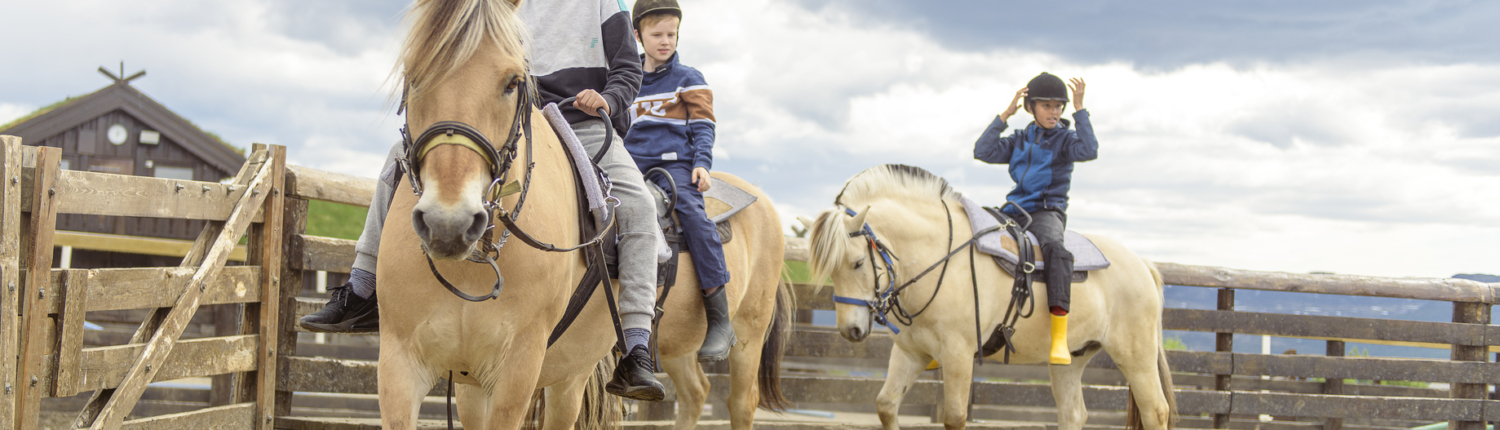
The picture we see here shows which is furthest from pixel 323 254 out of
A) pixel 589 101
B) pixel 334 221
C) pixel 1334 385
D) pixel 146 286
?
pixel 334 221

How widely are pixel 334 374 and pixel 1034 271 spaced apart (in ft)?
13.7

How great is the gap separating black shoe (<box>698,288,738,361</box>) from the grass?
49.9 feet

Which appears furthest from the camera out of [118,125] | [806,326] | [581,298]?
[118,125]

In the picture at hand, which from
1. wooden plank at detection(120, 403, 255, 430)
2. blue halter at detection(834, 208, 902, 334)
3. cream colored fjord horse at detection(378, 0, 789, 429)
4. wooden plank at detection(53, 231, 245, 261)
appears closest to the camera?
cream colored fjord horse at detection(378, 0, 789, 429)

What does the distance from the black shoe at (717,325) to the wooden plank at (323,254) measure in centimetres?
200

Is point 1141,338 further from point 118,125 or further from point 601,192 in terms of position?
point 118,125

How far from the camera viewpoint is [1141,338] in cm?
593

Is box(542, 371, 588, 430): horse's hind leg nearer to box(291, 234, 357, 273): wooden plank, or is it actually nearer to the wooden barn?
box(291, 234, 357, 273): wooden plank

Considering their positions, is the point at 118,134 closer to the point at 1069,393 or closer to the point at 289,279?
the point at 289,279

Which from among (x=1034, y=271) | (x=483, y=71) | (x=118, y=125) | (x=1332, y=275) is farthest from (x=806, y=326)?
(x=118, y=125)

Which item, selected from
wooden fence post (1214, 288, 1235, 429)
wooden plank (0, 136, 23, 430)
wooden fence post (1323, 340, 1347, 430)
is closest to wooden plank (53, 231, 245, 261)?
wooden plank (0, 136, 23, 430)

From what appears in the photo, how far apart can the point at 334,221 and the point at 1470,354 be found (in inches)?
699

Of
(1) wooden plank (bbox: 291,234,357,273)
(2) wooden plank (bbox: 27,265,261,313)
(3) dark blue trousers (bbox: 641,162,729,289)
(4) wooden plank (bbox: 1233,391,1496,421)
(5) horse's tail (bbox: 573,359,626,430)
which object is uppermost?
(3) dark blue trousers (bbox: 641,162,729,289)

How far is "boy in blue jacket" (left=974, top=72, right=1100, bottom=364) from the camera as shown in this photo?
5.77 m
